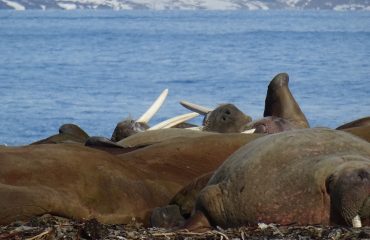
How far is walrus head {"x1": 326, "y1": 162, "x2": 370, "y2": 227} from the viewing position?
15.1 ft

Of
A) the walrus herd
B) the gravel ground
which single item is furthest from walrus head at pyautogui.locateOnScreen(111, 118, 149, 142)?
the gravel ground

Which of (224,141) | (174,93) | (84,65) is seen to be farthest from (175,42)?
(224,141)

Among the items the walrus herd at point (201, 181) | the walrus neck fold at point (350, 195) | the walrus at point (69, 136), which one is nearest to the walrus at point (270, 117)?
the walrus at point (69, 136)

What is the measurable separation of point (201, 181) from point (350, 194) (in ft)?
4.94

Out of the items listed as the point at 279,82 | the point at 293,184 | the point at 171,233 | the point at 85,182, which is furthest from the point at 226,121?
the point at 171,233

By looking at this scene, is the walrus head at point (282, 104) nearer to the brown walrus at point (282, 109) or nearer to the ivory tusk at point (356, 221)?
the brown walrus at point (282, 109)

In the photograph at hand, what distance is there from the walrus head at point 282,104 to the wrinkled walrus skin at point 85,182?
10.9ft

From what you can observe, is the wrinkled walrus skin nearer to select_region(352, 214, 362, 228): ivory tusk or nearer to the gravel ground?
the gravel ground

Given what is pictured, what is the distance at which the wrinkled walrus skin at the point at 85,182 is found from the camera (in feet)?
18.9

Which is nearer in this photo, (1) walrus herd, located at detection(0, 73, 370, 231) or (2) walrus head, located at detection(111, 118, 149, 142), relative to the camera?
(1) walrus herd, located at detection(0, 73, 370, 231)

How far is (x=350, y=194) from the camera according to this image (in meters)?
4.60

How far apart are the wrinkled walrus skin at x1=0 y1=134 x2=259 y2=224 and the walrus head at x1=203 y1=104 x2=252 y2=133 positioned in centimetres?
282

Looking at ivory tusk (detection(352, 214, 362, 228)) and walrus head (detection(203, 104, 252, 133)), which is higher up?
ivory tusk (detection(352, 214, 362, 228))

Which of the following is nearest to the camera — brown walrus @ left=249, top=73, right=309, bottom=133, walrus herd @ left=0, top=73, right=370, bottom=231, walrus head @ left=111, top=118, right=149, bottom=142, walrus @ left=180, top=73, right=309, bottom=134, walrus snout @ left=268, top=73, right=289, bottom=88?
walrus herd @ left=0, top=73, right=370, bottom=231
